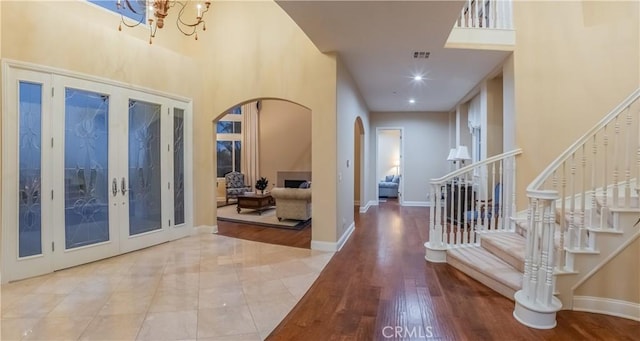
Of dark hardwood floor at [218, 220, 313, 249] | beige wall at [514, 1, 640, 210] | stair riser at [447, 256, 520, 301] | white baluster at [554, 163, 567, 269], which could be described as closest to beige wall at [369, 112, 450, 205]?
dark hardwood floor at [218, 220, 313, 249]

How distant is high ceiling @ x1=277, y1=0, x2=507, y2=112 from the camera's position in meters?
3.31

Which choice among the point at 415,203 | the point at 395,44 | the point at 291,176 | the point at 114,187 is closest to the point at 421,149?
the point at 415,203

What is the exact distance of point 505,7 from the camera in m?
4.70

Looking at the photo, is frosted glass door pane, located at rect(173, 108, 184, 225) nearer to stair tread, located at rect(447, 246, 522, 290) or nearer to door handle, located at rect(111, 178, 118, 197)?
door handle, located at rect(111, 178, 118, 197)

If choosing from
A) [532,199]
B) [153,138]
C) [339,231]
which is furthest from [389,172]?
[532,199]

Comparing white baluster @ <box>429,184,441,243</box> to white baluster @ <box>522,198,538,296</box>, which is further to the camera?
white baluster @ <box>429,184,441,243</box>

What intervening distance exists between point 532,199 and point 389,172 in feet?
35.5

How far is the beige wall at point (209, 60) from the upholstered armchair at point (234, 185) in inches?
151

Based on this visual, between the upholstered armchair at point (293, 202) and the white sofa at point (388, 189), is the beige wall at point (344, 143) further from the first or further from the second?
the white sofa at point (388, 189)

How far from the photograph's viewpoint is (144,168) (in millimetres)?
4879

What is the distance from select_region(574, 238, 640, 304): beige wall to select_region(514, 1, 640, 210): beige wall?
5.90 feet

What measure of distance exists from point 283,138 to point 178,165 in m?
5.68

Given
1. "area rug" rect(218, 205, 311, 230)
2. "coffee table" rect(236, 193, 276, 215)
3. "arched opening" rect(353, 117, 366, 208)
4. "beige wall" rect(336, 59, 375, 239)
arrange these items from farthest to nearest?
"arched opening" rect(353, 117, 366, 208)
"coffee table" rect(236, 193, 276, 215)
"area rug" rect(218, 205, 311, 230)
"beige wall" rect(336, 59, 375, 239)

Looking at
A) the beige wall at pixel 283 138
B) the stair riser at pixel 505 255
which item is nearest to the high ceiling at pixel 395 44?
the stair riser at pixel 505 255
